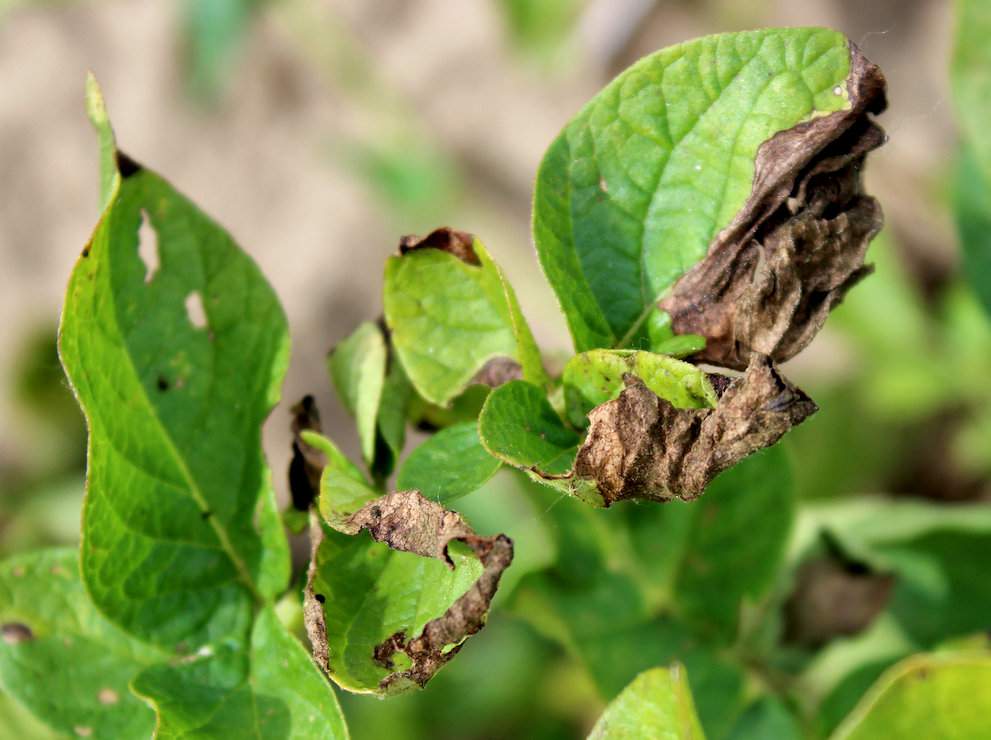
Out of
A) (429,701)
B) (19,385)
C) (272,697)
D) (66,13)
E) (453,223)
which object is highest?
(66,13)

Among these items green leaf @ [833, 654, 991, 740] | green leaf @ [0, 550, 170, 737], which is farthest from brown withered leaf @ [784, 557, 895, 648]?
green leaf @ [0, 550, 170, 737]

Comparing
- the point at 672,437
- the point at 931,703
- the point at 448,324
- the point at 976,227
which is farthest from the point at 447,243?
the point at 976,227

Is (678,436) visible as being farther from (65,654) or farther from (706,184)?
(65,654)

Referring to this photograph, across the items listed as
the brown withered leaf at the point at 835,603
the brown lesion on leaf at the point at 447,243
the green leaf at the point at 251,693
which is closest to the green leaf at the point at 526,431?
the brown lesion on leaf at the point at 447,243

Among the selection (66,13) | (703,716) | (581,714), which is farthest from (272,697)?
(66,13)

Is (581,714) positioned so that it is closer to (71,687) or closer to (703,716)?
(703,716)

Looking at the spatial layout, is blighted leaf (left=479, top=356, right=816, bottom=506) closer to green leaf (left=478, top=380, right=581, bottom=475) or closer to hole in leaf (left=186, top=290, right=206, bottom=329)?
green leaf (left=478, top=380, right=581, bottom=475)
